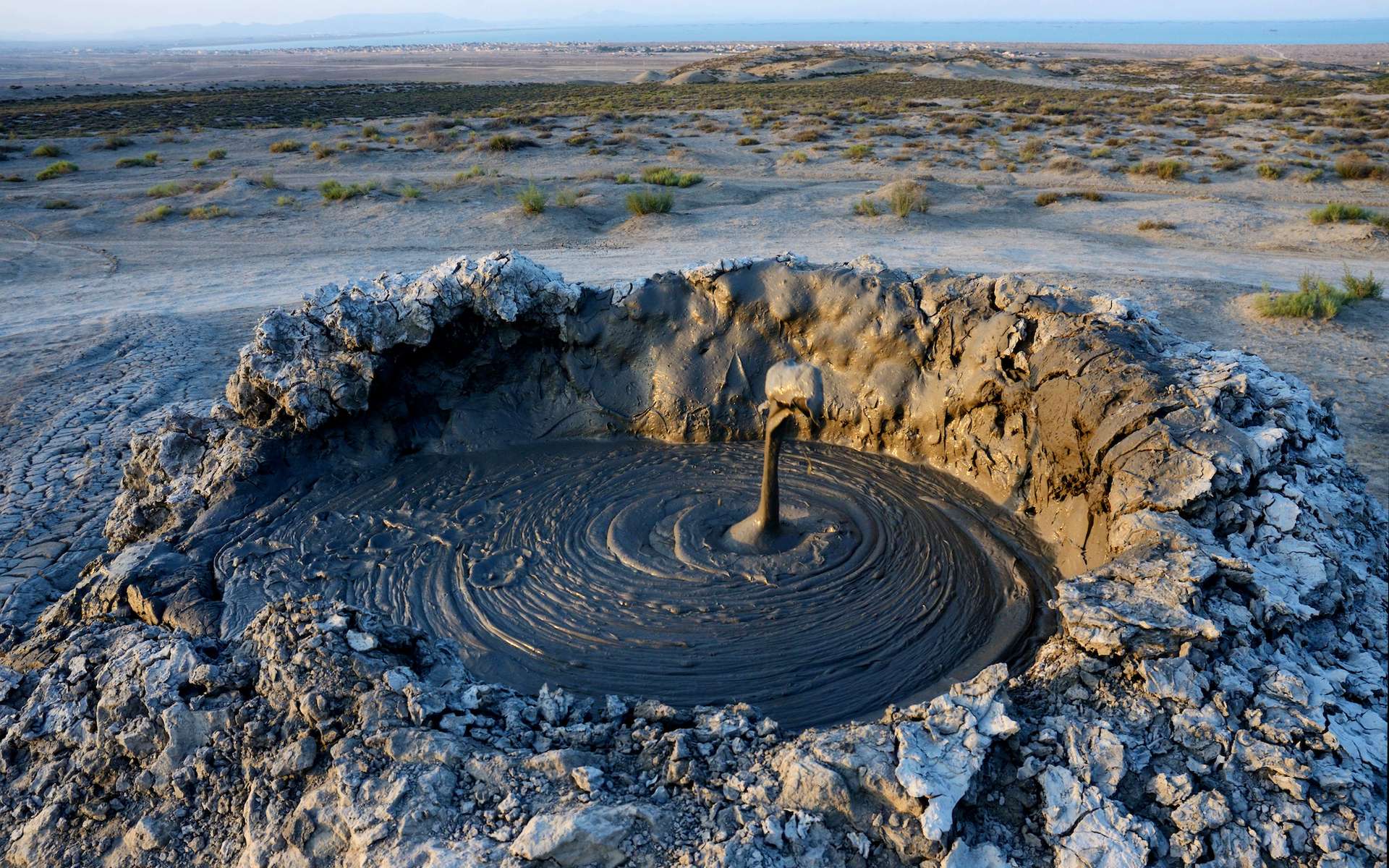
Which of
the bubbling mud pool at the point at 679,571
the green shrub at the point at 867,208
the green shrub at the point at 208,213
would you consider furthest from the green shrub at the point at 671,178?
the bubbling mud pool at the point at 679,571

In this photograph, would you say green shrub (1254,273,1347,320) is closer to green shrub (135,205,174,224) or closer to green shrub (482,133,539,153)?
green shrub (135,205,174,224)

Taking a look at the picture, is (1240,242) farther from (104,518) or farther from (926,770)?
(104,518)

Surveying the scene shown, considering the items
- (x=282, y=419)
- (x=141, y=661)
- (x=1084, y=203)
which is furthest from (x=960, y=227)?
(x=141, y=661)

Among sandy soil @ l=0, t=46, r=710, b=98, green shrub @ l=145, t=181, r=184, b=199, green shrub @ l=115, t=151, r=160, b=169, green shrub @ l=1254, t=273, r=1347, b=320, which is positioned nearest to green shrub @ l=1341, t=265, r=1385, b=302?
green shrub @ l=1254, t=273, r=1347, b=320

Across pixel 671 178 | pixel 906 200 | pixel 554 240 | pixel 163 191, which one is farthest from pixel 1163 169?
pixel 163 191

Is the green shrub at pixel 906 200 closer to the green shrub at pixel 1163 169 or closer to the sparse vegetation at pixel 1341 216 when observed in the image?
the sparse vegetation at pixel 1341 216

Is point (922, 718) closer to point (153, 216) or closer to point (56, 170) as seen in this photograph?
point (153, 216)
